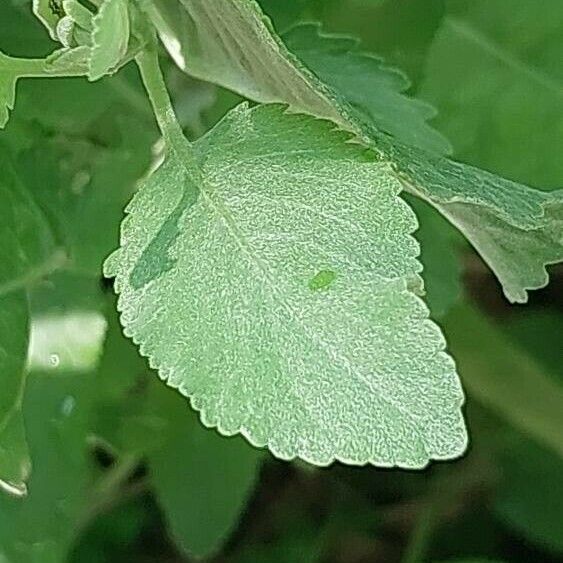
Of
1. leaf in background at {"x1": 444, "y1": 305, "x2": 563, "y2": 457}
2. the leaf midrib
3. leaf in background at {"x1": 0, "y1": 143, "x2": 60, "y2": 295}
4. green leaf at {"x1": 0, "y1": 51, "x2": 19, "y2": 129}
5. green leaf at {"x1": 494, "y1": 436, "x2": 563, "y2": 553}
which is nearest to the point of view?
the leaf midrib

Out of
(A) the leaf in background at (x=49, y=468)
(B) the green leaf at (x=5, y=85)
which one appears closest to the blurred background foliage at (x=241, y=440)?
(A) the leaf in background at (x=49, y=468)

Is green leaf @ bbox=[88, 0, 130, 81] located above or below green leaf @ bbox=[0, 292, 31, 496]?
above

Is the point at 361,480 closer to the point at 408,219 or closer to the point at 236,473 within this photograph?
the point at 236,473

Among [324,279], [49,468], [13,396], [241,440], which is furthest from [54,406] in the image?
[324,279]

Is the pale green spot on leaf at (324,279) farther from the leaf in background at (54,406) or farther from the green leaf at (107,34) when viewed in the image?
the leaf in background at (54,406)

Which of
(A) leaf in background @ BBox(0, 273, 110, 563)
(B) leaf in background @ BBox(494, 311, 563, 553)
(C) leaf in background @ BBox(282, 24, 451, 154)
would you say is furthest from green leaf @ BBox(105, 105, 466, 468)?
(B) leaf in background @ BBox(494, 311, 563, 553)

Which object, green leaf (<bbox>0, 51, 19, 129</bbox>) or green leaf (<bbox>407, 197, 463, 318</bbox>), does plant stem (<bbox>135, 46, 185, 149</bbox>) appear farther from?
green leaf (<bbox>407, 197, 463, 318</bbox>)

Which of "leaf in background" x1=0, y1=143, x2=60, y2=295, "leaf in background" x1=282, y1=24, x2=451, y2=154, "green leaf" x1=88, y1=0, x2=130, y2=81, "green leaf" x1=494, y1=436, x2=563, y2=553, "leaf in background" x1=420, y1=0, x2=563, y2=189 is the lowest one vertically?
"green leaf" x1=494, y1=436, x2=563, y2=553
